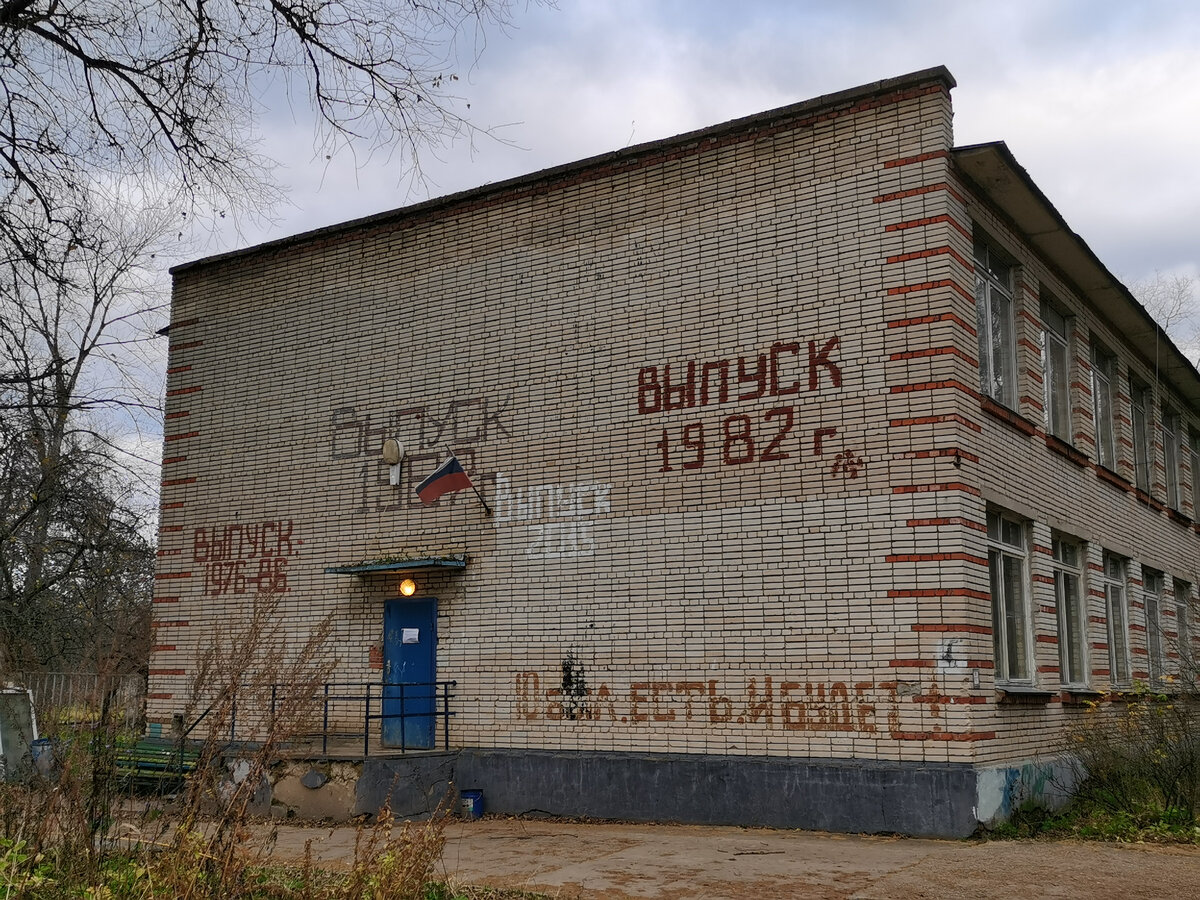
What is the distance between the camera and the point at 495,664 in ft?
46.3

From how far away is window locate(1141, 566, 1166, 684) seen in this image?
17.8 meters

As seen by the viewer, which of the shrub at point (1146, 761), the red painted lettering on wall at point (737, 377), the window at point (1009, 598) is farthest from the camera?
the window at point (1009, 598)

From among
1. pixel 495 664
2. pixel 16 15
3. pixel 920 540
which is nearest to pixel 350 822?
pixel 495 664

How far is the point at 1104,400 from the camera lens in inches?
714

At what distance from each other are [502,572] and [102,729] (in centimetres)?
736

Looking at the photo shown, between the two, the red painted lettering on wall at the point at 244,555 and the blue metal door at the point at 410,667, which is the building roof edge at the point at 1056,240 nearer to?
the blue metal door at the point at 410,667

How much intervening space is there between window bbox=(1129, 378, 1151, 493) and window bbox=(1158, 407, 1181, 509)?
1.06m

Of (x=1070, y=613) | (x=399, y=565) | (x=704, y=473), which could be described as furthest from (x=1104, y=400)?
(x=399, y=565)

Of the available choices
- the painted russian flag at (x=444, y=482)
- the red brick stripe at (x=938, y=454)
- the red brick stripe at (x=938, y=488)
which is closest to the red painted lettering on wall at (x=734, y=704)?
the red brick stripe at (x=938, y=488)

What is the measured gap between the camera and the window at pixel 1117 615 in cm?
1673

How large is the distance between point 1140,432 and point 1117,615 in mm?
4194

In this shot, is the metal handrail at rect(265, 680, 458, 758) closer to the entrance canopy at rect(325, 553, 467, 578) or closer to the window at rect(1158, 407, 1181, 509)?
the entrance canopy at rect(325, 553, 467, 578)

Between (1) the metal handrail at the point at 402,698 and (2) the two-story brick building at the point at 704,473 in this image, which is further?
(1) the metal handrail at the point at 402,698

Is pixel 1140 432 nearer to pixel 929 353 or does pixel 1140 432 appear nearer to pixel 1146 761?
pixel 1146 761
